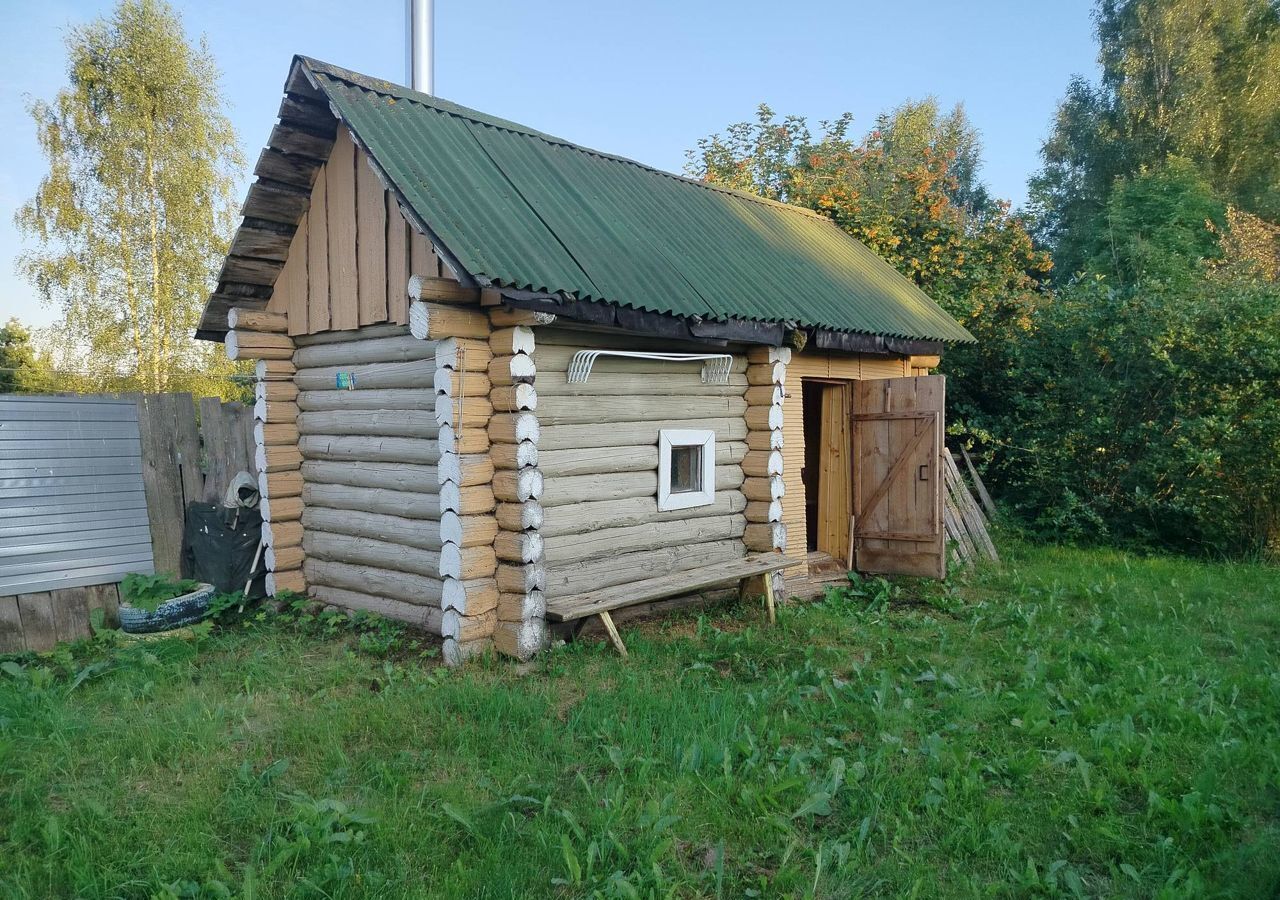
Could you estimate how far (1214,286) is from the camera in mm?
11852

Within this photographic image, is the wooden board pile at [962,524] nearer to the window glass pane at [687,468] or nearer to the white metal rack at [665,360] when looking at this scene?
the white metal rack at [665,360]

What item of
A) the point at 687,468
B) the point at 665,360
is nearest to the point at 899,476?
the point at 687,468

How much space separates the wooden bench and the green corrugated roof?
2272 millimetres

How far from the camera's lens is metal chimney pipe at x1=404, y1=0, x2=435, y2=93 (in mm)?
10258

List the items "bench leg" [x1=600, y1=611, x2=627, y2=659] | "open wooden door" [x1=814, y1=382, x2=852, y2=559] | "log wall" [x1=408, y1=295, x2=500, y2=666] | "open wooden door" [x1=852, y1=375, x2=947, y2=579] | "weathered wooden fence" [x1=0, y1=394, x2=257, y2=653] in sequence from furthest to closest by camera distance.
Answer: "open wooden door" [x1=814, y1=382, x2=852, y2=559] → "open wooden door" [x1=852, y1=375, x2=947, y2=579] → "weathered wooden fence" [x1=0, y1=394, x2=257, y2=653] → "bench leg" [x1=600, y1=611, x2=627, y2=659] → "log wall" [x1=408, y1=295, x2=500, y2=666]

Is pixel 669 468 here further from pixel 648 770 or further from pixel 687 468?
pixel 648 770

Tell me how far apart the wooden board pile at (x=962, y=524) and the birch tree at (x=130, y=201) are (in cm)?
1652

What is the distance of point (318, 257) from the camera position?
759cm

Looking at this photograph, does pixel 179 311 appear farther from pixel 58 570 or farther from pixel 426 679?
pixel 426 679

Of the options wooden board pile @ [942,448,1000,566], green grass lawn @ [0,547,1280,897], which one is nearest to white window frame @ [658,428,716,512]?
green grass lawn @ [0,547,1280,897]

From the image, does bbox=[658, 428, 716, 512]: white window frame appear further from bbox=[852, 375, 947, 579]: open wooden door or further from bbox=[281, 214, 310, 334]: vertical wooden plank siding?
bbox=[281, 214, 310, 334]: vertical wooden plank siding

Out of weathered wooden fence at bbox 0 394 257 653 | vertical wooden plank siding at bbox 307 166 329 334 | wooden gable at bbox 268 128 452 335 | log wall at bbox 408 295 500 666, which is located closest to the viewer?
log wall at bbox 408 295 500 666

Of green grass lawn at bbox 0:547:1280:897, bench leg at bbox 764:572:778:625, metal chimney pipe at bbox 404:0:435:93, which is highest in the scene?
metal chimney pipe at bbox 404:0:435:93

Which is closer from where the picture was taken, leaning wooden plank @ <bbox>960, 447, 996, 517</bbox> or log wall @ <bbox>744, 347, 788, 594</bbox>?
log wall @ <bbox>744, 347, 788, 594</bbox>
